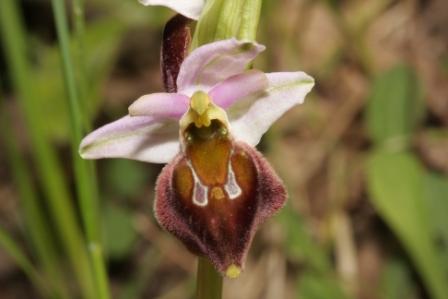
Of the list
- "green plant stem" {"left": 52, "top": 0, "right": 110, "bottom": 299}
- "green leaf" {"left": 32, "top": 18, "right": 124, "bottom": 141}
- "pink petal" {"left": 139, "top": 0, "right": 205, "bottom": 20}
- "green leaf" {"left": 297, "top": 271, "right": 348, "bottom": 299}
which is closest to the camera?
"pink petal" {"left": 139, "top": 0, "right": 205, "bottom": 20}

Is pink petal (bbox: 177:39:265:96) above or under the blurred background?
above

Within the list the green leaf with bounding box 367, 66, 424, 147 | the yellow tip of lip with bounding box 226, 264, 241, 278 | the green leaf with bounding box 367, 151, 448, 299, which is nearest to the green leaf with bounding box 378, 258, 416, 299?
the green leaf with bounding box 367, 151, 448, 299

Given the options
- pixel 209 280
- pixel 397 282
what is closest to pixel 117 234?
pixel 397 282

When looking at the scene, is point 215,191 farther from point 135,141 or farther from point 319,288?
point 319,288

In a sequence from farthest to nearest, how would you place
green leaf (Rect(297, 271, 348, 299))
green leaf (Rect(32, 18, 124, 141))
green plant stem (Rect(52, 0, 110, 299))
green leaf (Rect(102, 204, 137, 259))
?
green leaf (Rect(102, 204, 137, 259))
green leaf (Rect(32, 18, 124, 141))
green leaf (Rect(297, 271, 348, 299))
green plant stem (Rect(52, 0, 110, 299))

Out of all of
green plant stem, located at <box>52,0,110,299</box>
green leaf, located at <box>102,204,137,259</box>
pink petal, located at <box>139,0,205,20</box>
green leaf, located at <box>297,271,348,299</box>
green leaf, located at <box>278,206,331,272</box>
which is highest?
pink petal, located at <box>139,0,205,20</box>

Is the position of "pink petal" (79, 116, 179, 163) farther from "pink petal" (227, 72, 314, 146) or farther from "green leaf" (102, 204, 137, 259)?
"green leaf" (102, 204, 137, 259)

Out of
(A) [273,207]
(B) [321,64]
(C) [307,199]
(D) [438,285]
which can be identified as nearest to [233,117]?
(A) [273,207]

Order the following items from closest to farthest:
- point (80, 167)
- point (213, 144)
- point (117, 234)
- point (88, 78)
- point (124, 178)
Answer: point (213, 144) < point (80, 167) < point (88, 78) < point (117, 234) < point (124, 178)
